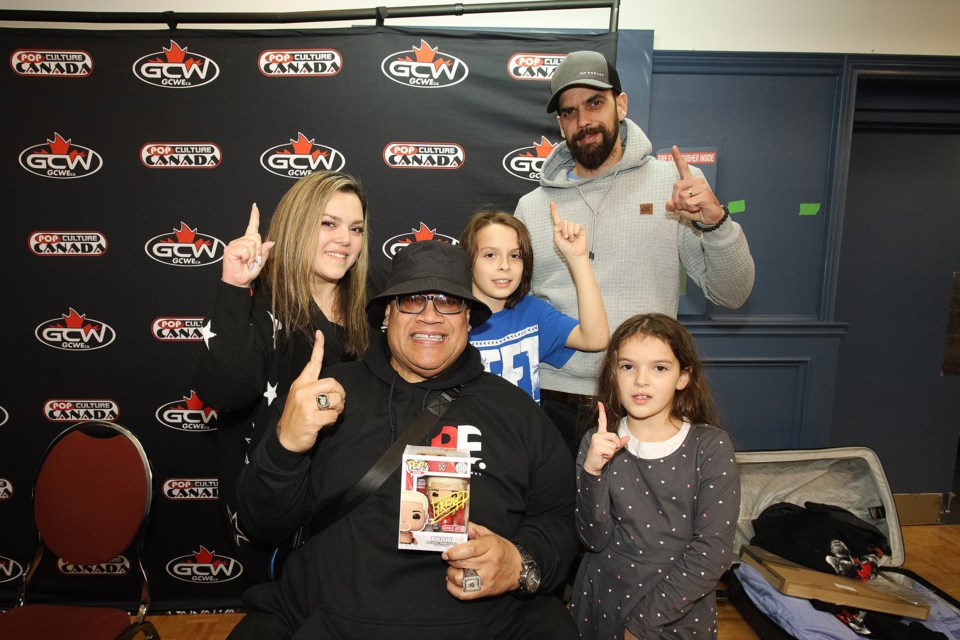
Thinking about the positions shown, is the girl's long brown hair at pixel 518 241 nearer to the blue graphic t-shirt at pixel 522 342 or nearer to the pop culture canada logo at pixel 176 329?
the blue graphic t-shirt at pixel 522 342

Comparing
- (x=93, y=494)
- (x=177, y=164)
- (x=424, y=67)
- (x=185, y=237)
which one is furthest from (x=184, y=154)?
(x=93, y=494)

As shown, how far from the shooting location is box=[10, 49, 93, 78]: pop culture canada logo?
9.05 ft

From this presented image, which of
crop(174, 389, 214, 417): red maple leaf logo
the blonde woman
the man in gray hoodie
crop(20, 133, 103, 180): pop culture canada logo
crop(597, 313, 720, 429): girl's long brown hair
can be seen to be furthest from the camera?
crop(174, 389, 214, 417): red maple leaf logo

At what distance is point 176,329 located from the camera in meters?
2.88

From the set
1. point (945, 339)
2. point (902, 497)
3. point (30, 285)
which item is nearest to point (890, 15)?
point (945, 339)

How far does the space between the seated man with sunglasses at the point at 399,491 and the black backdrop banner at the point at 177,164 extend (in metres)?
1.32

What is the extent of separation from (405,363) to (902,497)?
425 centimetres

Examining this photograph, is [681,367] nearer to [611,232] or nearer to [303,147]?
[611,232]

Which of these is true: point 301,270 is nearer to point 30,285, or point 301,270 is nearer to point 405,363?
point 405,363

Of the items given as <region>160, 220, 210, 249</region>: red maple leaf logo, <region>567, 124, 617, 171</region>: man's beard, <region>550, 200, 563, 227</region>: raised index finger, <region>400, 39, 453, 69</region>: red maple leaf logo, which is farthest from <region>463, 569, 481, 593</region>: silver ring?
<region>400, 39, 453, 69</region>: red maple leaf logo

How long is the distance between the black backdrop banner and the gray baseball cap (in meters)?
0.66

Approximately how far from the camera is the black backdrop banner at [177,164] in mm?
2760

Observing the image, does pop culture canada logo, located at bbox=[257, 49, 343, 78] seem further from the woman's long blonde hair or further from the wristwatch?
the wristwatch

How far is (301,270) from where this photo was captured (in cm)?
185
